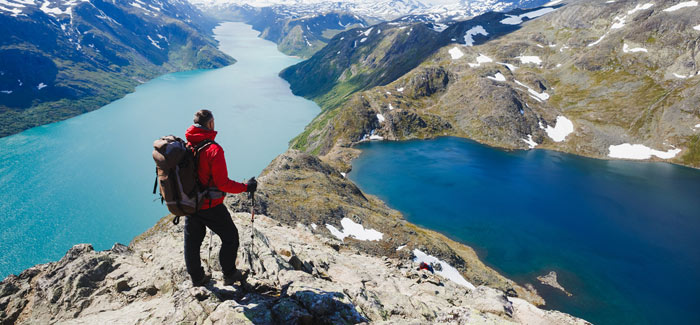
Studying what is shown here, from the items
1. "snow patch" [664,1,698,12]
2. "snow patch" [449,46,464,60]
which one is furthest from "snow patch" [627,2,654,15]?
"snow patch" [449,46,464,60]

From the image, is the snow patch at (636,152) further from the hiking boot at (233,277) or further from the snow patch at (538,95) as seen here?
the hiking boot at (233,277)

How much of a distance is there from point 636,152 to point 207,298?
14890 centimetres

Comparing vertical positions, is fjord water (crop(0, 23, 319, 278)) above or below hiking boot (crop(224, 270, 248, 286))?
below

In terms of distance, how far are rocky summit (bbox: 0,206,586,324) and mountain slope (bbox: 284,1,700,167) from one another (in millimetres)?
115367

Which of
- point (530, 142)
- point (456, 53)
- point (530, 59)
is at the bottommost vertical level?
point (530, 142)

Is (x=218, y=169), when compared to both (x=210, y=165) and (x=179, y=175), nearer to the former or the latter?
(x=210, y=165)

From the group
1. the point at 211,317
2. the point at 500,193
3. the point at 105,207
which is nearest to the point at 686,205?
the point at 500,193

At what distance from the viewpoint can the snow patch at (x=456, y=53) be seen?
599 ft

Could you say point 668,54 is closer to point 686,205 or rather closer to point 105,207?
point 686,205

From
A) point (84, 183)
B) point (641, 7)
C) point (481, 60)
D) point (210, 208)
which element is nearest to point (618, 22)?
point (641, 7)

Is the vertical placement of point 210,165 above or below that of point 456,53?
below

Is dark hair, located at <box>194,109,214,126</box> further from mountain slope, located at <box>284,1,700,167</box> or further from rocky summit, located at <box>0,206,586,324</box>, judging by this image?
mountain slope, located at <box>284,1,700,167</box>

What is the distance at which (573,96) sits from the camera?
465ft

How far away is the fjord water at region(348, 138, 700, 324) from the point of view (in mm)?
49625
